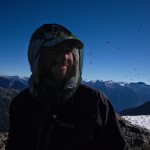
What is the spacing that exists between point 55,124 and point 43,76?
15.6 inches

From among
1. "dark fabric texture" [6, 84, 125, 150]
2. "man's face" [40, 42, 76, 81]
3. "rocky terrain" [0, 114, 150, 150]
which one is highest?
"man's face" [40, 42, 76, 81]

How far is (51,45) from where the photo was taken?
2.41 metres

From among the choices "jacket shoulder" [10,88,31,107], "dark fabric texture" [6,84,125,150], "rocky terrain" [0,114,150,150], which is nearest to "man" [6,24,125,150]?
"dark fabric texture" [6,84,125,150]

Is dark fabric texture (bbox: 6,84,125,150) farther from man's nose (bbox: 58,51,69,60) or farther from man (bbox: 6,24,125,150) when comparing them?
man's nose (bbox: 58,51,69,60)

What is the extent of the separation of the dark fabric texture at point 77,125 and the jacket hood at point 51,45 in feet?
0.34

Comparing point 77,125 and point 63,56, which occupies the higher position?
point 63,56

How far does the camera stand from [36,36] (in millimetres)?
2525

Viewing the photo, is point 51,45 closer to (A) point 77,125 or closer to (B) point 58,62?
(B) point 58,62

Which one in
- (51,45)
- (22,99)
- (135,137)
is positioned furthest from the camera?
(135,137)

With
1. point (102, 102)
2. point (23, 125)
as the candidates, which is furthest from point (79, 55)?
point (23, 125)

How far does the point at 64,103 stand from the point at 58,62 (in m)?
0.33

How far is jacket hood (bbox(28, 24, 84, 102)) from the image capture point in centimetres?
240

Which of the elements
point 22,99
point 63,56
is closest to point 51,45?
point 63,56

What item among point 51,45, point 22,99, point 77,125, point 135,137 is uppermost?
point 51,45
